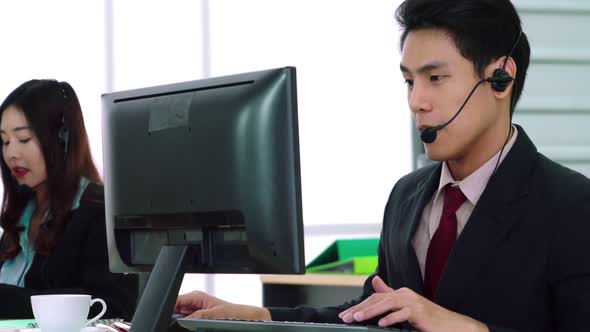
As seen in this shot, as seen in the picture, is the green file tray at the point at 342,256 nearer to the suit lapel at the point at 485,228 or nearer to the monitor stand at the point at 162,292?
the suit lapel at the point at 485,228

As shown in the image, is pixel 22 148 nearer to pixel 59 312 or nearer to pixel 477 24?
pixel 59 312

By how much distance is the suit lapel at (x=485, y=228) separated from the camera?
1.62 meters

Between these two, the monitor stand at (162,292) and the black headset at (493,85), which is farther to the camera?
the black headset at (493,85)

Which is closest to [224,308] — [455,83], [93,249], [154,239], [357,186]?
[154,239]

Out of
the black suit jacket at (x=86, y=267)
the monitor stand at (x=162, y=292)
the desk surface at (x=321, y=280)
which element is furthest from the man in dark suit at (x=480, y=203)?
the desk surface at (x=321, y=280)

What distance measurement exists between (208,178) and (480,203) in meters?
0.52

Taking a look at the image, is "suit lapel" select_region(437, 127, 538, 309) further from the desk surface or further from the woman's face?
the woman's face

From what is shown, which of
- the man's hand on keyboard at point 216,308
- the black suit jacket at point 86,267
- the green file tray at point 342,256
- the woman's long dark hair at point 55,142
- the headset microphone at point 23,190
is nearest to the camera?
the man's hand on keyboard at point 216,308

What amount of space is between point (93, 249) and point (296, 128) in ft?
4.64

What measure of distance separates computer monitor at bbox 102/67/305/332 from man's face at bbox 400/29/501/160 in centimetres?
39

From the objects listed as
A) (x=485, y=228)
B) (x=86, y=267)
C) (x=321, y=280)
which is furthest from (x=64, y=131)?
(x=485, y=228)

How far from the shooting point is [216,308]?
5.32 feet

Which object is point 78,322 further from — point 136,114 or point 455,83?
point 455,83

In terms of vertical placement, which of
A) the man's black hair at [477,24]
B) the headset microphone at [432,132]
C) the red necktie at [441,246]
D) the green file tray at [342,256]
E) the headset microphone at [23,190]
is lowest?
the green file tray at [342,256]
